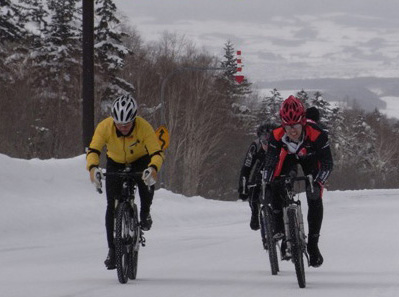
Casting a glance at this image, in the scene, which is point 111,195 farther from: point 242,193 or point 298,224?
point 242,193

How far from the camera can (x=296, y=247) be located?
8391mm

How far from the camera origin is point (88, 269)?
10812mm

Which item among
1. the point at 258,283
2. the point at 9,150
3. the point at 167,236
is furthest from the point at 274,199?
the point at 9,150

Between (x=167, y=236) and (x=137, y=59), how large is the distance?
47179 millimetres

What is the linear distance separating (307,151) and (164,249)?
5219 mm

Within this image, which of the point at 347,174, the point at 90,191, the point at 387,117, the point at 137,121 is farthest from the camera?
the point at 387,117

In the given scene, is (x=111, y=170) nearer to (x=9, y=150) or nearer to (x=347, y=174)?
(x=9, y=150)

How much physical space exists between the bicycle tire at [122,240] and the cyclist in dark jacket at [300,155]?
1491 mm

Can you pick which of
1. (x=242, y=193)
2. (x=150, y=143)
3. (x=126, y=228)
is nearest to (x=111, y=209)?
(x=126, y=228)

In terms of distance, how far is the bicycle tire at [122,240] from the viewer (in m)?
8.68

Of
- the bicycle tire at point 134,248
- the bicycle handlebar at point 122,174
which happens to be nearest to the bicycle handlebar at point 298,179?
the bicycle handlebar at point 122,174

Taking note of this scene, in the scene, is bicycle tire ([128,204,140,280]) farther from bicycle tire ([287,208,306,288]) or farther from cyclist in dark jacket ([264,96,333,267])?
bicycle tire ([287,208,306,288])

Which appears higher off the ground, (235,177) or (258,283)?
(258,283)

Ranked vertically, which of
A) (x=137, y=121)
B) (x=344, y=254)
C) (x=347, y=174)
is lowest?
(x=347, y=174)
